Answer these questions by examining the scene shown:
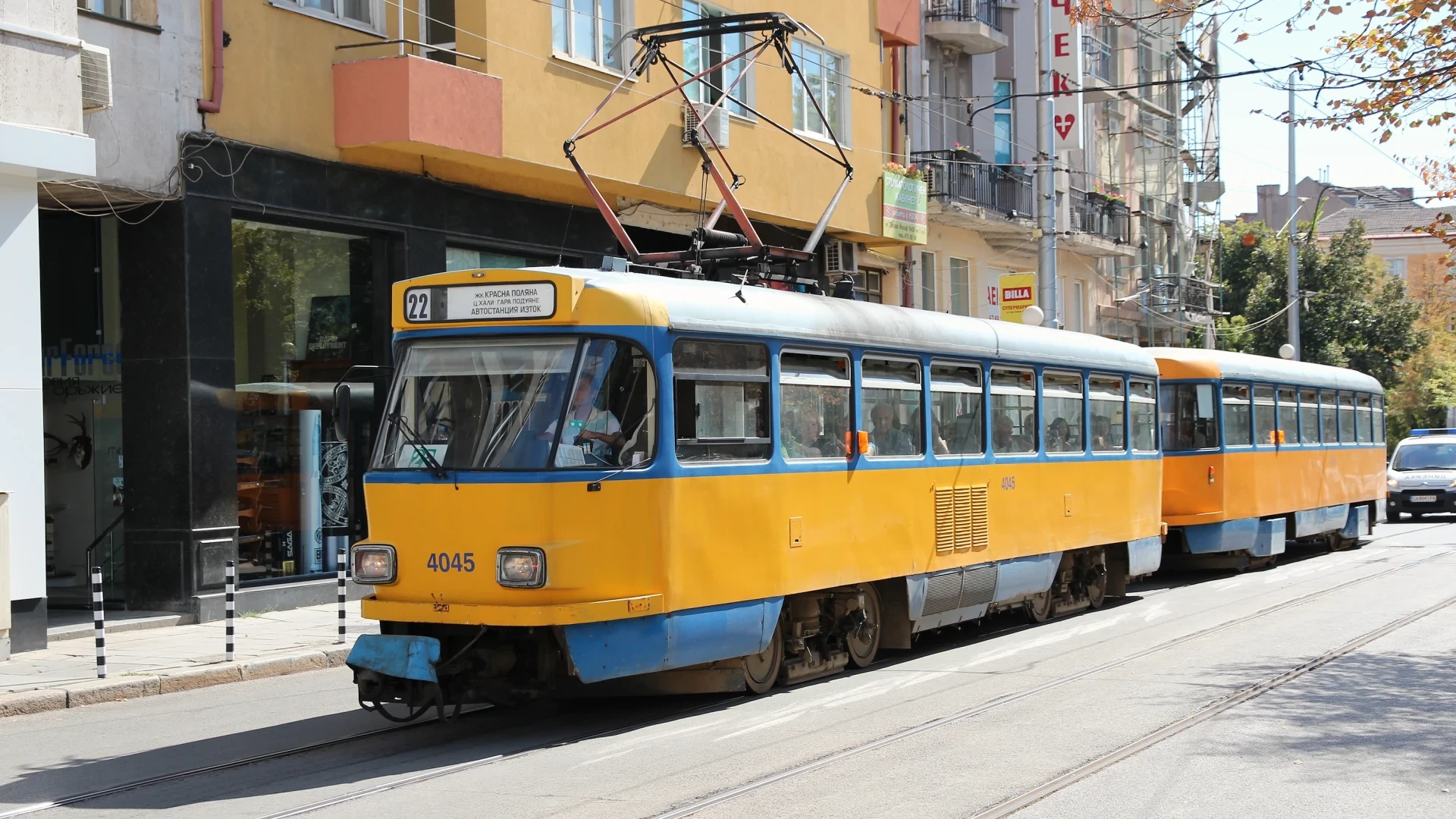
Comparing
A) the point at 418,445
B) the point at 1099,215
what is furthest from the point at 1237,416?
the point at 1099,215

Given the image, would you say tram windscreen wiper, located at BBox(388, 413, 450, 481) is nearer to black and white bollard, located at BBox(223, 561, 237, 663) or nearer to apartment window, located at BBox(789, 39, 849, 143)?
black and white bollard, located at BBox(223, 561, 237, 663)

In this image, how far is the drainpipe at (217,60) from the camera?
16172mm

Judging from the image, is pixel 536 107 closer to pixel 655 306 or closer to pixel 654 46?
pixel 654 46

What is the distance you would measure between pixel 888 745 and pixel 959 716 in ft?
3.64

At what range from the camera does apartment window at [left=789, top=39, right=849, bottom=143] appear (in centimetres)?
2458

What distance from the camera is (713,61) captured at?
905 inches

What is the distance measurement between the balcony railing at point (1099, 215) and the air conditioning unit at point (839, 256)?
10.5m

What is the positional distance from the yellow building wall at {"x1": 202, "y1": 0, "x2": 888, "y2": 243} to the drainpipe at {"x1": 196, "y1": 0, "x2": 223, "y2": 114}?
0.13 metres

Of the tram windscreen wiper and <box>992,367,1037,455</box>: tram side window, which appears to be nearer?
the tram windscreen wiper

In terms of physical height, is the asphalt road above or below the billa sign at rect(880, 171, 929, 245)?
below

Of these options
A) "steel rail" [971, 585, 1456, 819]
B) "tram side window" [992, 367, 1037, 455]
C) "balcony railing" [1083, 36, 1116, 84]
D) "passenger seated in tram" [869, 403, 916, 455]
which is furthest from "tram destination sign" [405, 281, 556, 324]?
"balcony railing" [1083, 36, 1116, 84]

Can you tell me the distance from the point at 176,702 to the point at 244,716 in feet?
3.96

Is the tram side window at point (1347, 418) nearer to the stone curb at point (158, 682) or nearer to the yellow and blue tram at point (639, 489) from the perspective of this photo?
the yellow and blue tram at point (639, 489)

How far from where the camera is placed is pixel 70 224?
669 inches
